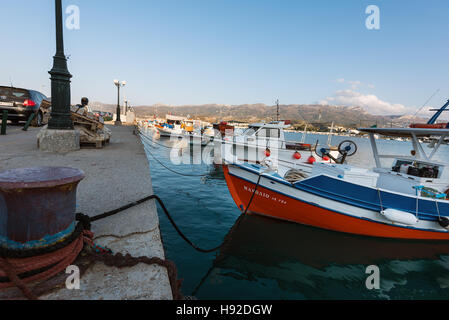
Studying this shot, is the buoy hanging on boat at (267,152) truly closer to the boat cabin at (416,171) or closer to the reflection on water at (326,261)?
the boat cabin at (416,171)

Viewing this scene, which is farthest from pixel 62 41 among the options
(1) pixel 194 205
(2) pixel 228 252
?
(2) pixel 228 252

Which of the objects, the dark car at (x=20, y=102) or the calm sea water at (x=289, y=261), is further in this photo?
the dark car at (x=20, y=102)

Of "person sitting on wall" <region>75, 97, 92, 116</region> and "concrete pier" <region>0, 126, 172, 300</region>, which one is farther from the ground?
"person sitting on wall" <region>75, 97, 92, 116</region>

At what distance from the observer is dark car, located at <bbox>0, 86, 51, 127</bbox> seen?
10.3 meters

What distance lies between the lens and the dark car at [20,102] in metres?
10.3

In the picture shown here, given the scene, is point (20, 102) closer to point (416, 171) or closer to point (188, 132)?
point (416, 171)

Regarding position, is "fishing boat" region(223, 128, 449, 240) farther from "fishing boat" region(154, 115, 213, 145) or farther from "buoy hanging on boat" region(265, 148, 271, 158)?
"fishing boat" region(154, 115, 213, 145)

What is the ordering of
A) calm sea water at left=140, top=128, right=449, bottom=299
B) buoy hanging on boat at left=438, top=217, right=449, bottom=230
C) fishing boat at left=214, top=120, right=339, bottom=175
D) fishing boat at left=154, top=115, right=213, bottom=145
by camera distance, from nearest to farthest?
calm sea water at left=140, top=128, right=449, bottom=299
buoy hanging on boat at left=438, top=217, right=449, bottom=230
fishing boat at left=214, top=120, right=339, bottom=175
fishing boat at left=154, top=115, right=213, bottom=145

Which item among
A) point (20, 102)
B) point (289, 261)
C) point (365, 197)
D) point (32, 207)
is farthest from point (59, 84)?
point (365, 197)

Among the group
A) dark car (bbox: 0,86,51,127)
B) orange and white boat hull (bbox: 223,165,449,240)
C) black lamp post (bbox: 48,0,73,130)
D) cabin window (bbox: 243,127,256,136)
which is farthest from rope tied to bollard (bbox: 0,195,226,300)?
cabin window (bbox: 243,127,256,136)

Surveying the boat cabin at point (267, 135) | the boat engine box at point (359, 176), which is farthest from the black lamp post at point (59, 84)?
the boat cabin at point (267, 135)

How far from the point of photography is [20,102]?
1077 centimetres

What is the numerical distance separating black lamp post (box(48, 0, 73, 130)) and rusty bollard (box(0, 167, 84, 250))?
5811 millimetres

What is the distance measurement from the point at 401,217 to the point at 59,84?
10.1 m
